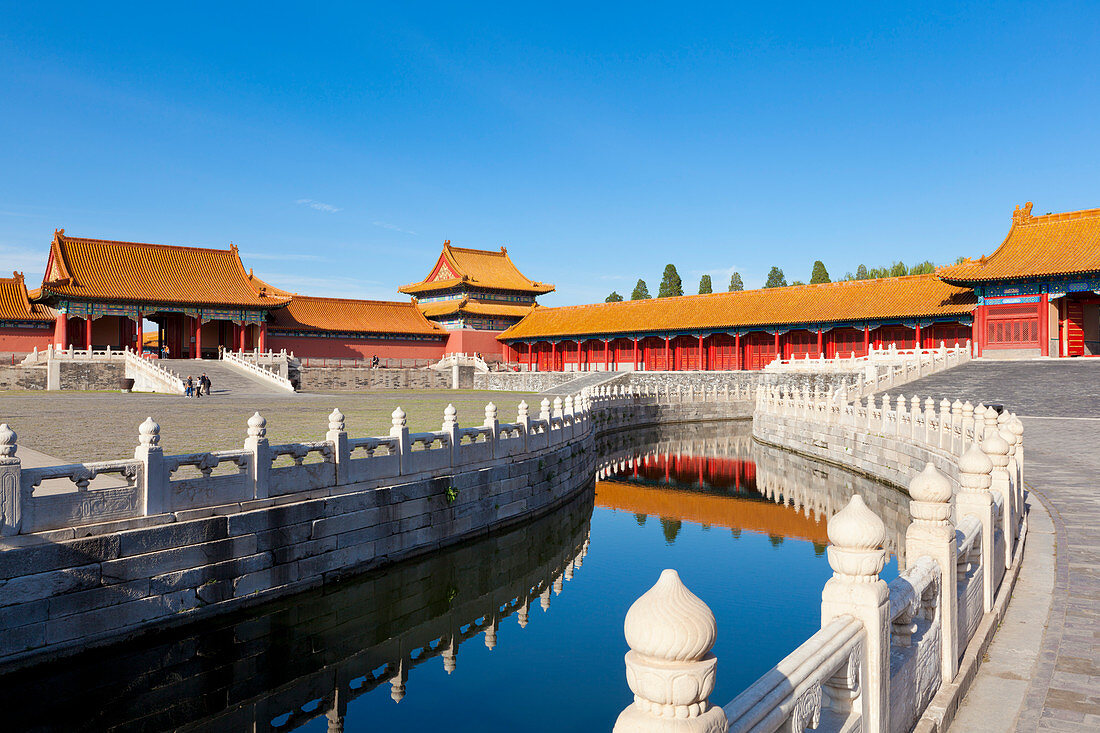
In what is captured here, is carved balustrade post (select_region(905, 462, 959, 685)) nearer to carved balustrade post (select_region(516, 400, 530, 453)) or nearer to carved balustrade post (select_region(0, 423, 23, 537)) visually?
carved balustrade post (select_region(0, 423, 23, 537))

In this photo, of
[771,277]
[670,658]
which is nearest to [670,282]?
[771,277]

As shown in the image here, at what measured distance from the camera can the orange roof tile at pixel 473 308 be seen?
5088 centimetres

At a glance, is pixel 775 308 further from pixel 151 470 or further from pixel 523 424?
pixel 151 470

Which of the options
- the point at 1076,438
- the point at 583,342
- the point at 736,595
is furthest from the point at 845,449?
the point at 583,342

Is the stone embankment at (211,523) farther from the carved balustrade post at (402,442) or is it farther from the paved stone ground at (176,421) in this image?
the paved stone ground at (176,421)

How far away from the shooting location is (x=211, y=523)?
8.02 m

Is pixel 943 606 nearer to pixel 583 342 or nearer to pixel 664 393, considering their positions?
pixel 664 393

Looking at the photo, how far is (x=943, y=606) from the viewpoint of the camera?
464 cm

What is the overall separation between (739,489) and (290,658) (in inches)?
539

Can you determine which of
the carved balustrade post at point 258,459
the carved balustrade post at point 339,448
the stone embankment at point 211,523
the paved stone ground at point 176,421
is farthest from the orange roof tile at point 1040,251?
the carved balustrade post at point 258,459

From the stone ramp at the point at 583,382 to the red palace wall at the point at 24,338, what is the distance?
2751 centimetres

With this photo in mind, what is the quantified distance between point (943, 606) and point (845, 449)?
1771cm

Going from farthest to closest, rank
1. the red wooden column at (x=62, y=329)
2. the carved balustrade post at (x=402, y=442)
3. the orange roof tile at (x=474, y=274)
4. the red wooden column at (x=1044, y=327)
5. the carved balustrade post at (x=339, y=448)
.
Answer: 1. the orange roof tile at (x=474, y=274)
2. the red wooden column at (x=62, y=329)
3. the red wooden column at (x=1044, y=327)
4. the carved balustrade post at (x=402, y=442)
5. the carved balustrade post at (x=339, y=448)

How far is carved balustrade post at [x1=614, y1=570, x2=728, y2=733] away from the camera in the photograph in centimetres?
214
